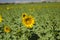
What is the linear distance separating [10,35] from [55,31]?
731 millimetres

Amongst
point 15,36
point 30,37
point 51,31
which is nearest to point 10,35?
point 15,36

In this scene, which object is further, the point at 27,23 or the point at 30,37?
the point at 30,37

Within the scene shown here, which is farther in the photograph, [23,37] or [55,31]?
[55,31]

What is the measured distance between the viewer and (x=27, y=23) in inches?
107

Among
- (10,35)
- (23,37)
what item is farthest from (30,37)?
(10,35)

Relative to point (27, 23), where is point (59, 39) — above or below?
below

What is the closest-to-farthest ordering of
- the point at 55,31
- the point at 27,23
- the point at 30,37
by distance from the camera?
the point at 27,23 → the point at 30,37 → the point at 55,31

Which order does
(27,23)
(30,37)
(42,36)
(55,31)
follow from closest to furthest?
1. (27,23)
2. (30,37)
3. (42,36)
4. (55,31)

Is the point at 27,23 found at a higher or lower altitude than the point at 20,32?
higher

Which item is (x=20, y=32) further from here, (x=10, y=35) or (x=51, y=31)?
(x=51, y=31)

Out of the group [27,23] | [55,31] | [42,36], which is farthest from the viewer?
[55,31]

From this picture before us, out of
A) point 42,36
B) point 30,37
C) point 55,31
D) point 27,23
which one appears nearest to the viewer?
point 27,23

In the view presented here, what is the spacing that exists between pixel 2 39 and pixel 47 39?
676mm

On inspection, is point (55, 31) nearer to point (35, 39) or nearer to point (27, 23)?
point (35, 39)
